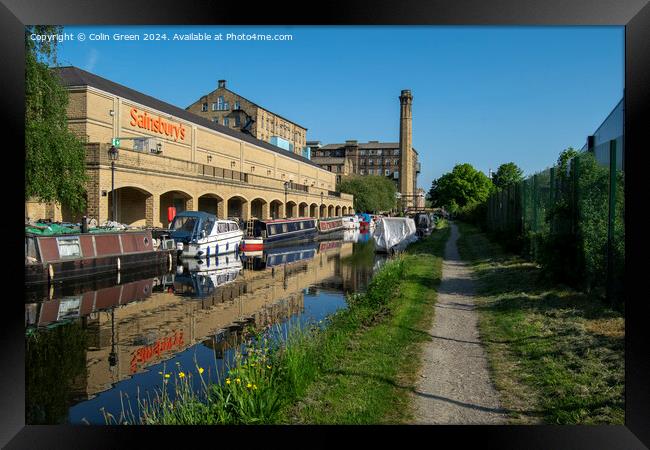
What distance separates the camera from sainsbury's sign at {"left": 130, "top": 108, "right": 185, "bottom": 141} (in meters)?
29.5

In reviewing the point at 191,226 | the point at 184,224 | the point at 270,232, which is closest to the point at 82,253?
the point at 191,226

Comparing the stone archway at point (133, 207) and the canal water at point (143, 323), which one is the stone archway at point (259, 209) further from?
the canal water at point (143, 323)

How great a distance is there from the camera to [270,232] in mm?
31531

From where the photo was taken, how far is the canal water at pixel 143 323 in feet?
20.6

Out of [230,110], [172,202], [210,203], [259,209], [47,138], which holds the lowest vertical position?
[259,209]

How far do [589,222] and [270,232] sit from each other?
24129mm

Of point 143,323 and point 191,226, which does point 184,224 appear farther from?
point 143,323

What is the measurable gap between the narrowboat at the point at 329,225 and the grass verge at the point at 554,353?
1284 inches

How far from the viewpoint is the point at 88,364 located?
7.38m

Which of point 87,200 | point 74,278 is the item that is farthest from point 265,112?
point 74,278
